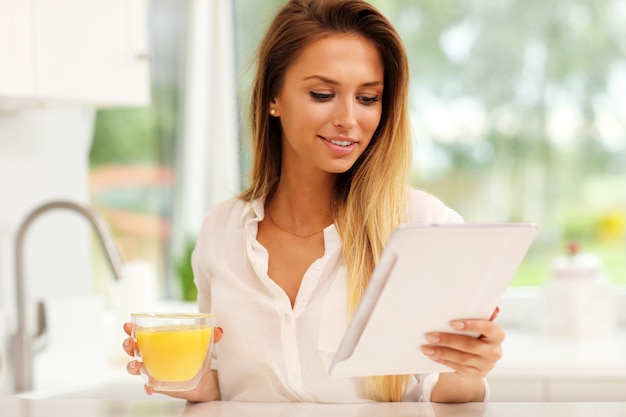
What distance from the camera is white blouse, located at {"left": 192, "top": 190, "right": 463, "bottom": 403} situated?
1775 millimetres

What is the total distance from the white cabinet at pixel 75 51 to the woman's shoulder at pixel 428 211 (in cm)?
108

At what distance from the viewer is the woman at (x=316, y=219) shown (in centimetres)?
178

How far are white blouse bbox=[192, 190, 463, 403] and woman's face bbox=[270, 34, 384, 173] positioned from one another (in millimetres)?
166

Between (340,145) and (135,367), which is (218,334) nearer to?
(135,367)

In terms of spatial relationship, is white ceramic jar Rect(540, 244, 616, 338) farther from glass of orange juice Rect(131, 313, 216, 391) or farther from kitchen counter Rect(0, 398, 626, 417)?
glass of orange juice Rect(131, 313, 216, 391)

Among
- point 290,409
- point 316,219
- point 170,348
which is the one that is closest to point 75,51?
point 316,219

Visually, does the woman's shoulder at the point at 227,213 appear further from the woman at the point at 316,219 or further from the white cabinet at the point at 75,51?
the white cabinet at the point at 75,51

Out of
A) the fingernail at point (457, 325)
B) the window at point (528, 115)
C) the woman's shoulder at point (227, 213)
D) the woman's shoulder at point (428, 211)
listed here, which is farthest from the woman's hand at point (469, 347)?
the window at point (528, 115)

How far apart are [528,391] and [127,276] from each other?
1375mm

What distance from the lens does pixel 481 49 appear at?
3623mm

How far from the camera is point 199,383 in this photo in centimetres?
164

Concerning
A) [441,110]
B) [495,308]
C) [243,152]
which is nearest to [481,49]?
[441,110]

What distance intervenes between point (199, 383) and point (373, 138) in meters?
0.62

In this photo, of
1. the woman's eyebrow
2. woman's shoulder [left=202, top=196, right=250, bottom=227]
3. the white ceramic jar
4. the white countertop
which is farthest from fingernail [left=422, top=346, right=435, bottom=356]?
the white ceramic jar
